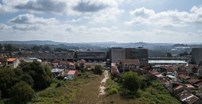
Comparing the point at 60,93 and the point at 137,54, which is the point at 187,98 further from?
the point at 137,54

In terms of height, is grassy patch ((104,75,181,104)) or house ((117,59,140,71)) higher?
house ((117,59,140,71))

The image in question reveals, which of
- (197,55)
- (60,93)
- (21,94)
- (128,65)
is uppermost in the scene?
(197,55)

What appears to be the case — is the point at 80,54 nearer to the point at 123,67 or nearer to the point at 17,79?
the point at 123,67

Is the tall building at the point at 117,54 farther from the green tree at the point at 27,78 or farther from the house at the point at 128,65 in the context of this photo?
the green tree at the point at 27,78

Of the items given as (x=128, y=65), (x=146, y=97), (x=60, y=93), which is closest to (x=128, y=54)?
(x=128, y=65)

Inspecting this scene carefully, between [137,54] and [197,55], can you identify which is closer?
[197,55]

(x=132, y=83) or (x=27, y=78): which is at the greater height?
(x=27, y=78)

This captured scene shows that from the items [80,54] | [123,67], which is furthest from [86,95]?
[80,54]

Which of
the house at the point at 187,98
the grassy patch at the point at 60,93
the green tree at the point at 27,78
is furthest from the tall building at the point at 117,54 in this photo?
the green tree at the point at 27,78

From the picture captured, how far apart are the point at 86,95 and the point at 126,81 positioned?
4.27 m

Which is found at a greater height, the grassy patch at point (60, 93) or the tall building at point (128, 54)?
the tall building at point (128, 54)

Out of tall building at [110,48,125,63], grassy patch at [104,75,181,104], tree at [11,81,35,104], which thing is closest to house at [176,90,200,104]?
grassy patch at [104,75,181,104]

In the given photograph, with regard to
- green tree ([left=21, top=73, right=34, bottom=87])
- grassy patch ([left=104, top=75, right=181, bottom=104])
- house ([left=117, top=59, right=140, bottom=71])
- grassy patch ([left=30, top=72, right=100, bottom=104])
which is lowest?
grassy patch ([left=104, top=75, right=181, bottom=104])

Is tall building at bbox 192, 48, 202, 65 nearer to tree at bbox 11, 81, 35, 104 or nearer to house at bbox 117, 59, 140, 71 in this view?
house at bbox 117, 59, 140, 71
